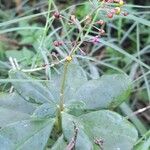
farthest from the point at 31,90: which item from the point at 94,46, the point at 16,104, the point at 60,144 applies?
the point at 94,46

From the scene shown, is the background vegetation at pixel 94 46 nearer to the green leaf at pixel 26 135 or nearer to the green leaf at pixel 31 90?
the green leaf at pixel 31 90

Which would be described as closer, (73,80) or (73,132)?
(73,132)

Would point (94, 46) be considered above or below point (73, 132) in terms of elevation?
below

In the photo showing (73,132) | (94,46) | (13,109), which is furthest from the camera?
(94,46)

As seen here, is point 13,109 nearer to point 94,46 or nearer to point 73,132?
point 73,132

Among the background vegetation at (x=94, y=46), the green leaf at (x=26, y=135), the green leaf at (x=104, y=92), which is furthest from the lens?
the background vegetation at (x=94, y=46)

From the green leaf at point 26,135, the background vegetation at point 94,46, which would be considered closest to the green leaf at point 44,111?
the green leaf at point 26,135

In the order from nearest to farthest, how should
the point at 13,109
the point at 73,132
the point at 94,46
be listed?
the point at 73,132 → the point at 13,109 → the point at 94,46

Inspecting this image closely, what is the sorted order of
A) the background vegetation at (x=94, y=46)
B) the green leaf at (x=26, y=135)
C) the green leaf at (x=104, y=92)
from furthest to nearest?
the background vegetation at (x=94, y=46) < the green leaf at (x=104, y=92) < the green leaf at (x=26, y=135)
